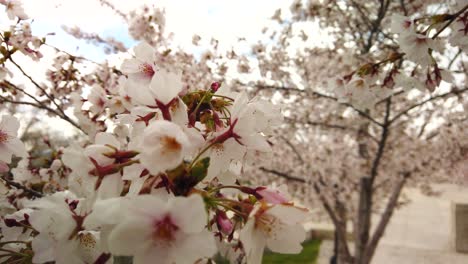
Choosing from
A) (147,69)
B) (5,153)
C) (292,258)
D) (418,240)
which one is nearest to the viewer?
(147,69)

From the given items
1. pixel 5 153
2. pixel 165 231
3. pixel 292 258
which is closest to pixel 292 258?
pixel 292 258

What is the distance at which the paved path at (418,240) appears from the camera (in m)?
5.77

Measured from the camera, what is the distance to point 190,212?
44 cm

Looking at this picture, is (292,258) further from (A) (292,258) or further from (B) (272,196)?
(B) (272,196)

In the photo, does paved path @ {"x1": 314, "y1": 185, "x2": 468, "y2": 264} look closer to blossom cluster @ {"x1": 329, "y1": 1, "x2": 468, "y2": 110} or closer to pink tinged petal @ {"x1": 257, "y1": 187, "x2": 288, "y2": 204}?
blossom cluster @ {"x1": 329, "y1": 1, "x2": 468, "y2": 110}

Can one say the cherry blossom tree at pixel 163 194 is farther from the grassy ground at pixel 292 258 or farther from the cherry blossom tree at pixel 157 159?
the grassy ground at pixel 292 258

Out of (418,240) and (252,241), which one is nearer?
(252,241)

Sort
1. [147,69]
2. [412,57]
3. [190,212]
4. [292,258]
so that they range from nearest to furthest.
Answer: [190,212], [147,69], [412,57], [292,258]

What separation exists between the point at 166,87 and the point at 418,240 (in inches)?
299

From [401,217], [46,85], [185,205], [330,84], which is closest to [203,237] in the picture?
[185,205]

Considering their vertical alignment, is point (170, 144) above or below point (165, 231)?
above

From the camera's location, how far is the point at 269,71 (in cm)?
353

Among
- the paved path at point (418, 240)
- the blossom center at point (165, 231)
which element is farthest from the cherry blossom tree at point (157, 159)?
the paved path at point (418, 240)

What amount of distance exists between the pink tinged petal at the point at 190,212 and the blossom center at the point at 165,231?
2cm
